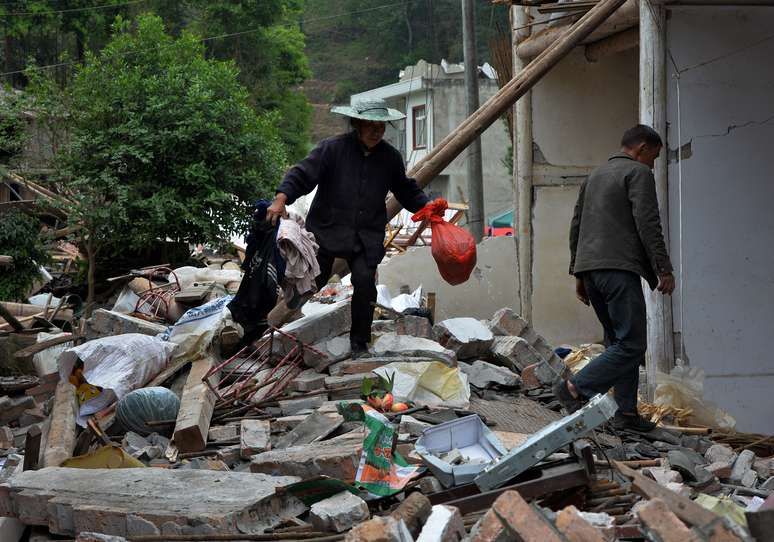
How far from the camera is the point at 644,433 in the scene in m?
5.90

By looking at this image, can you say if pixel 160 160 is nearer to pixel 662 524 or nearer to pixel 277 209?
pixel 277 209

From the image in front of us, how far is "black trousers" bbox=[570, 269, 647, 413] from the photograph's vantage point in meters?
5.68

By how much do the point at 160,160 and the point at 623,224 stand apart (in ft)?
26.0

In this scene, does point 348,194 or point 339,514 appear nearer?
point 339,514

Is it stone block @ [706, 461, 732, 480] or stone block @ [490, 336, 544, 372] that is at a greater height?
stone block @ [490, 336, 544, 372]

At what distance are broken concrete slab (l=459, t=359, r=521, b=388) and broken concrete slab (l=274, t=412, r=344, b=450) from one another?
154 cm

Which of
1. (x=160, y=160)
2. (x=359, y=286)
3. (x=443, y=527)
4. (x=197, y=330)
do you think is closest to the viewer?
(x=443, y=527)

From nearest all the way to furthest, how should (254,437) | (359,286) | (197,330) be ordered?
(254,437) → (359,286) → (197,330)

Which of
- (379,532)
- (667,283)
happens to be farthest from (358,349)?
(379,532)

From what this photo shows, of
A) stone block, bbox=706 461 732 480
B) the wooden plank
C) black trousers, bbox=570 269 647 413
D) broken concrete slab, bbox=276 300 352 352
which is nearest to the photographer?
the wooden plank

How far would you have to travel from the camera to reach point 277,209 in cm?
630

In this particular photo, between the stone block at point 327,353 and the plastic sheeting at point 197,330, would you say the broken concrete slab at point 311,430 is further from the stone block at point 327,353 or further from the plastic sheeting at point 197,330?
the plastic sheeting at point 197,330

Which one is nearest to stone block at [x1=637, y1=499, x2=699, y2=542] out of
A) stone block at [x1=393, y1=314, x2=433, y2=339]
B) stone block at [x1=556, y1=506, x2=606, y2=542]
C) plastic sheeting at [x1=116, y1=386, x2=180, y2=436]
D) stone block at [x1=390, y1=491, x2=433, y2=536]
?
stone block at [x1=556, y1=506, x2=606, y2=542]

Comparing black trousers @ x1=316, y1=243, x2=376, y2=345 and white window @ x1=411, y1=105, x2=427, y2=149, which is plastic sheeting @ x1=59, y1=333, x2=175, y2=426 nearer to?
black trousers @ x1=316, y1=243, x2=376, y2=345
